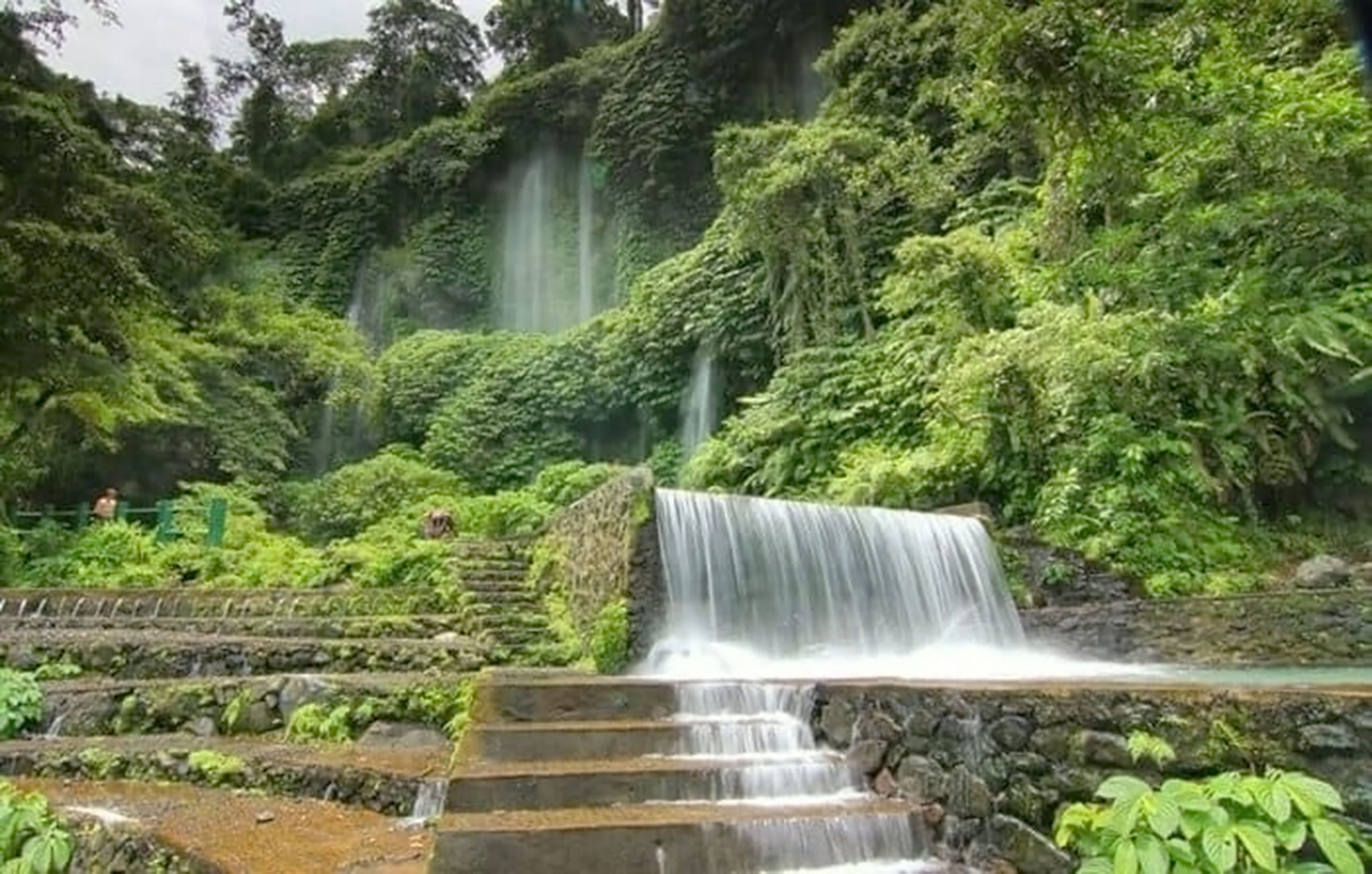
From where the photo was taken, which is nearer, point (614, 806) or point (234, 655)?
point (614, 806)

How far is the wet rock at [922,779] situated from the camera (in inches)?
157

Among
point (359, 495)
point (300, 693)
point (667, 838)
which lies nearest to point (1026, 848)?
point (667, 838)

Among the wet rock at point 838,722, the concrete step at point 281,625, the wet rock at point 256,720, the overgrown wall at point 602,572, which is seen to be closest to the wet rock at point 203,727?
the wet rock at point 256,720

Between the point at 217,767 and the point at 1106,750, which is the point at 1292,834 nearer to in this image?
the point at 1106,750

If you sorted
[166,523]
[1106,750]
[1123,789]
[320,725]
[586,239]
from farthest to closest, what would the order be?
[586,239], [166,523], [320,725], [1106,750], [1123,789]

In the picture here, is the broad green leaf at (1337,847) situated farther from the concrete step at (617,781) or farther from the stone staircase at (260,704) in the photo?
the stone staircase at (260,704)

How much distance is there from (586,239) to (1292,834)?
2621 cm

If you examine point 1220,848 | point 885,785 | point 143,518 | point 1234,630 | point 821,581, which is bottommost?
point 885,785

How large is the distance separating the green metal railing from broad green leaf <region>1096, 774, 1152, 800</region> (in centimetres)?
1489

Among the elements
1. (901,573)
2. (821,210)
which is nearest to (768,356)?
(821,210)

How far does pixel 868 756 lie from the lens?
4.40 m

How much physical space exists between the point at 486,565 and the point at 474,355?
14.7m

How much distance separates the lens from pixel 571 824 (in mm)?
3621

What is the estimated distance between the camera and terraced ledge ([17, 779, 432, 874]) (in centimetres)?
374
